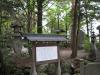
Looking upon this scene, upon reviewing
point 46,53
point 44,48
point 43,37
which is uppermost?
point 43,37

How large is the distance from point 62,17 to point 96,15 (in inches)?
428

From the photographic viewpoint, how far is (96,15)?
22391mm

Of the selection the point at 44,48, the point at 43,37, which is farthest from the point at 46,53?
the point at 43,37

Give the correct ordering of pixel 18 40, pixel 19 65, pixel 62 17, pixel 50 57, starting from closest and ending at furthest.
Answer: pixel 50 57, pixel 19 65, pixel 18 40, pixel 62 17

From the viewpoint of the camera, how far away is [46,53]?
406 inches

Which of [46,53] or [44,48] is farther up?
[44,48]

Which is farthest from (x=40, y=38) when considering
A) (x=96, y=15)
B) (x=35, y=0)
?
(x=96, y=15)

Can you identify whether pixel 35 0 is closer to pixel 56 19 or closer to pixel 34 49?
pixel 34 49

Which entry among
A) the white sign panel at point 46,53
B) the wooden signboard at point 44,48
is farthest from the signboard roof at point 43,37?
the white sign panel at point 46,53

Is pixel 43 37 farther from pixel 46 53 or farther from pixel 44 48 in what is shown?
pixel 46 53

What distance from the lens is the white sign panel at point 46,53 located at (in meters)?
9.97

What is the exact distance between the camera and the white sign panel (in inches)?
392

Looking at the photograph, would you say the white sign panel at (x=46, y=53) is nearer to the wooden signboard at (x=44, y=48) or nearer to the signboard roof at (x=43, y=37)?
the wooden signboard at (x=44, y=48)

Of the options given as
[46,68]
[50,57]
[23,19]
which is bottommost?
[46,68]
